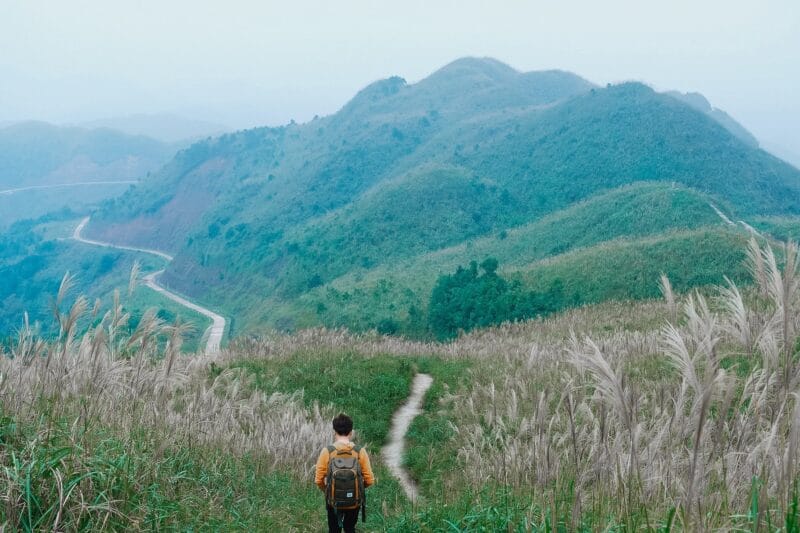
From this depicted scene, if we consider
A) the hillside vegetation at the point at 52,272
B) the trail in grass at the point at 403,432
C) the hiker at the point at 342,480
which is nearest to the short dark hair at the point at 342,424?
the hiker at the point at 342,480

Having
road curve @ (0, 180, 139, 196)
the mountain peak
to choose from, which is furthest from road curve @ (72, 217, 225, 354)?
the mountain peak

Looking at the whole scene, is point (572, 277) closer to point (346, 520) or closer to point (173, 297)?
point (346, 520)

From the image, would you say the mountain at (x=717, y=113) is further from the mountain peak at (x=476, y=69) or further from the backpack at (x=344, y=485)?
the backpack at (x=344, y=485)

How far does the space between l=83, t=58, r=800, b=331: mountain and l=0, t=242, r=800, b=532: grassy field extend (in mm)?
32354

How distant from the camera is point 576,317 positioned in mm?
21438

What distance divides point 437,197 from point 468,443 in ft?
231

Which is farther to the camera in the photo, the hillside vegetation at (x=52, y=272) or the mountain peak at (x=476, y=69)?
the mountain peak at (x=476, y=69)

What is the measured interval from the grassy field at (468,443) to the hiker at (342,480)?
362 millimetres

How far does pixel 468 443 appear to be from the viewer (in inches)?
338

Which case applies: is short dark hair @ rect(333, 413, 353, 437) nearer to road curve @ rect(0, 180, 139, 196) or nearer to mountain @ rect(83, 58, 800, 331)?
mountain @ rect(83, 58, 800, 331)

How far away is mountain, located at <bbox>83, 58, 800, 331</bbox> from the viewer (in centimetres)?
5869

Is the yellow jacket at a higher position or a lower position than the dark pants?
higher

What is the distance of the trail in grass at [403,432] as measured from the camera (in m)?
9.40

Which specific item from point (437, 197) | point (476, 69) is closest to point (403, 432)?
point (437, 197)
